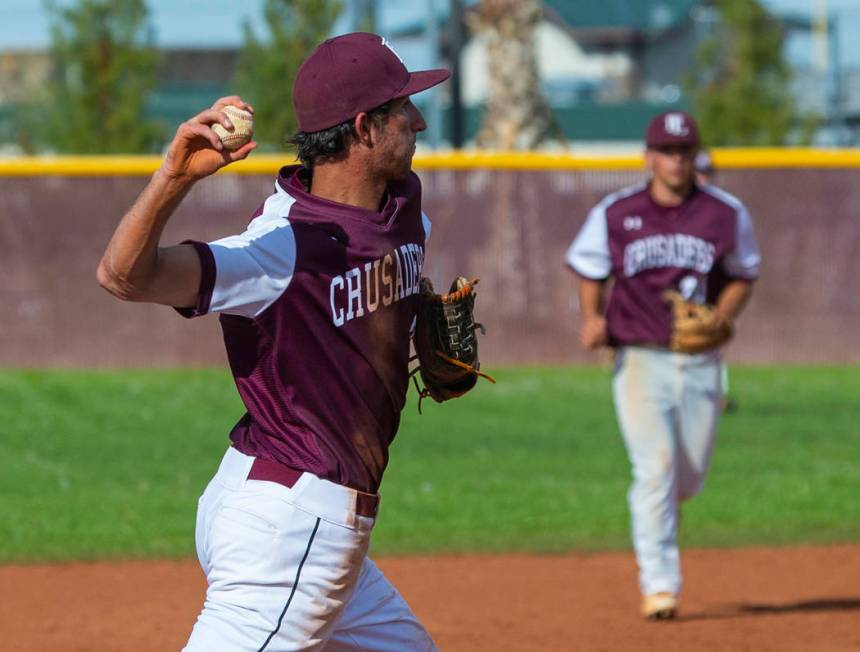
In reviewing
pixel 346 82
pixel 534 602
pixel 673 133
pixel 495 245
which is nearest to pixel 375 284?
pixel 346 82

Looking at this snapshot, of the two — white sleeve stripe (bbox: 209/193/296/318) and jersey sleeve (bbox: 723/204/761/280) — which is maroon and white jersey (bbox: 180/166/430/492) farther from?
jersey sleeve (bbox: 723/204/761/280)

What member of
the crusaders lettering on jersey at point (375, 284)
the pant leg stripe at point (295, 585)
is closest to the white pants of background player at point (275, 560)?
the pant leg stripe at point (295, 585)

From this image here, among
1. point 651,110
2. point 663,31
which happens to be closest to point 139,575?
point 651,110

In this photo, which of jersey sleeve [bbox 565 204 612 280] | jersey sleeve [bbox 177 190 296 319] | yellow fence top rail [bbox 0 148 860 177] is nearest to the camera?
jersey sleeve [bbox 177 190 296 319]

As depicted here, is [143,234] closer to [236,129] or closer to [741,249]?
[236,129]

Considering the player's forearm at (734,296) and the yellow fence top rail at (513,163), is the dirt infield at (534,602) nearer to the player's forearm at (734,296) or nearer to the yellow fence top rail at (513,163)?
the player's forearm at (734,296)

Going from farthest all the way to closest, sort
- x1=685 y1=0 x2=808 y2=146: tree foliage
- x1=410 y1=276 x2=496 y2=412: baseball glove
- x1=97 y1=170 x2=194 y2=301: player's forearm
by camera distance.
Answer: x1=685 y1=0 x2=808 y2=146: tree foliage → x1=410 y1=276 x2=496 y2=412: baseball glove → x1=97 y1=170 x2=194 y2=301: player's forearm

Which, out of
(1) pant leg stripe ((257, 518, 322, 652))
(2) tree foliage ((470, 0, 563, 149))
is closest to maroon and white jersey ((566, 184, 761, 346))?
(1) pant leg stripe ((257, 518, 322, 652))

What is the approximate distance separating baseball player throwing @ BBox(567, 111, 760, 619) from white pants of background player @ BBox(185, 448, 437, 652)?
303 cm

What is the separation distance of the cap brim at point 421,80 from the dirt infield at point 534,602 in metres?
2.89

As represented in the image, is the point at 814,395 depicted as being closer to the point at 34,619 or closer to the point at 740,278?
the point at 740,278

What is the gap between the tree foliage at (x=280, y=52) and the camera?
20.3 metres

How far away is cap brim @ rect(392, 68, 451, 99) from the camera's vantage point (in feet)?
11.6

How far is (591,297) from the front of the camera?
22.2 ft
